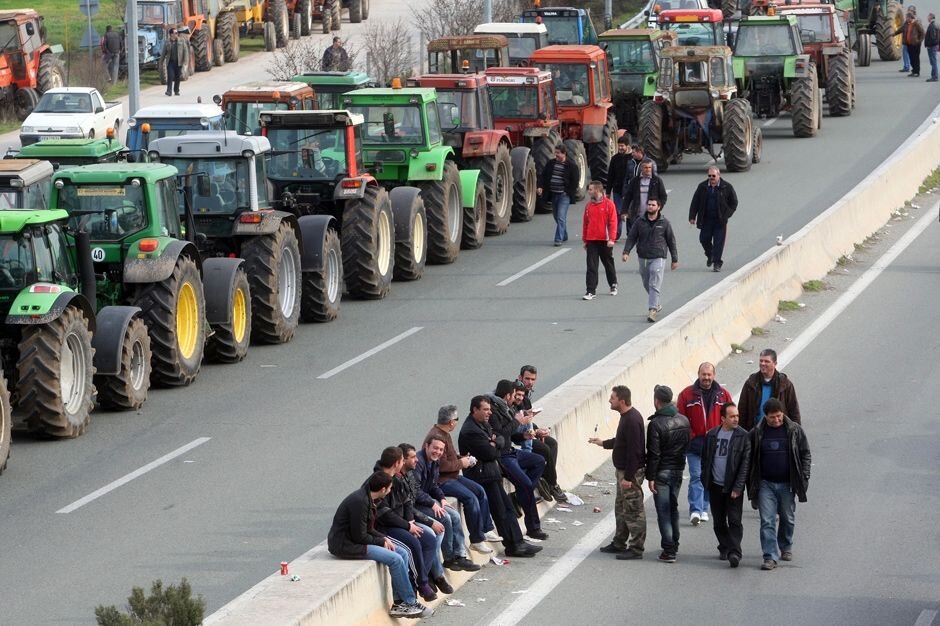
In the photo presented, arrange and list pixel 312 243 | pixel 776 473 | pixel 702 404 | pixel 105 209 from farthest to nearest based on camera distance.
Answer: pixel 312 243 < pixel 105 209 < pixel 702 404 < pixel 776 473

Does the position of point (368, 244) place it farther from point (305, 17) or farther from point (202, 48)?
point (305, 17)

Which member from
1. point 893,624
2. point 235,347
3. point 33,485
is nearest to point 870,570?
point 893,624

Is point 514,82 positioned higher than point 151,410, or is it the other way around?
point 514,82

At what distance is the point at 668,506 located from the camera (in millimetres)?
13727

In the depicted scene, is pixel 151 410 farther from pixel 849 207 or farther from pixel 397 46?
pixel 397 46

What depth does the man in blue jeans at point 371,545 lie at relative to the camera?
463 inches

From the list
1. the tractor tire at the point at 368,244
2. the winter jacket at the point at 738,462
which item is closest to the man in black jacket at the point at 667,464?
the winter jacket at the point at 738,462

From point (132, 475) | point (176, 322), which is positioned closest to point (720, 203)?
point (176, 322)

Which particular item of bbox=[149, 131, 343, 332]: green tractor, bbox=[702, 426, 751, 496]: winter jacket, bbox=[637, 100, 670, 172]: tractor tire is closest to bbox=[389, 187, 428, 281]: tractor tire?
bbox=[149, 131, 343, 332]: green tractor

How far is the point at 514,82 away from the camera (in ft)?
99.8

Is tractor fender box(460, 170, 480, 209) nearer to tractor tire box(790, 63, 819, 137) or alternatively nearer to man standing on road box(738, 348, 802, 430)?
Answer: man standing on road box(738, 348, 802, 430)

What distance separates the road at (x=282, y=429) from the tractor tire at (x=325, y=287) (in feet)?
0.91

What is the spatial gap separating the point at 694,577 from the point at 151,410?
6.76 metres

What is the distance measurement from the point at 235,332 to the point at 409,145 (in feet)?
21.2
